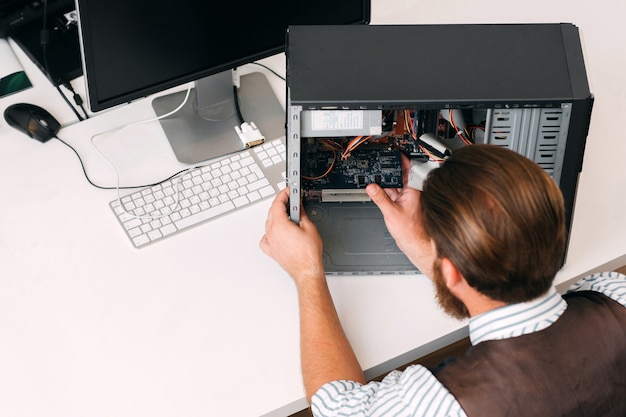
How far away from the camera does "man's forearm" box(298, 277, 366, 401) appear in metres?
1.15

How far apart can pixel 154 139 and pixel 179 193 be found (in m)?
0.16

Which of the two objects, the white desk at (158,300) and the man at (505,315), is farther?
the white desk at (158,300)

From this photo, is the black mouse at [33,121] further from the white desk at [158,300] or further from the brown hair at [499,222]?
the brown hair at [499,222]

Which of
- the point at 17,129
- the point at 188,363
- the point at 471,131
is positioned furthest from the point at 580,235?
the point at 17,129

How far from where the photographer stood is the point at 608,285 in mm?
1138

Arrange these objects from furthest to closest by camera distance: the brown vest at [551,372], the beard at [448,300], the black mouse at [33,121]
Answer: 1. the black mouse at [33,121]
2. the beard at [448,300]
3. the brown vest at [551,372]

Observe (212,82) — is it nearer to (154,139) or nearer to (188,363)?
(154,139)

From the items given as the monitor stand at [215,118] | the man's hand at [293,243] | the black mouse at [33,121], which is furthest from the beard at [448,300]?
the black mouse at [33,121]

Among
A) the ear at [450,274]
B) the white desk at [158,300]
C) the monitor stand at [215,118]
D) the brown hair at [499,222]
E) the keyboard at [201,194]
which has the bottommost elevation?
the white desk at [158,300]

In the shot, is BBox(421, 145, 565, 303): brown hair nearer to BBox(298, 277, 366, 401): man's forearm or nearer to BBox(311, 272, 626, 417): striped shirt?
BBox(311, 272, 626, 417): striped shirt

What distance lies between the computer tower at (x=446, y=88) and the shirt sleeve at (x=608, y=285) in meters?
0.14

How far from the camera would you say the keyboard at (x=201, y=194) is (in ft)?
4.58

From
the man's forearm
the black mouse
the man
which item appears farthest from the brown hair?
the black mouse

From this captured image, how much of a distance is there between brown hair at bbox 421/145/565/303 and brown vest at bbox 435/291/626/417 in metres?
0.07
